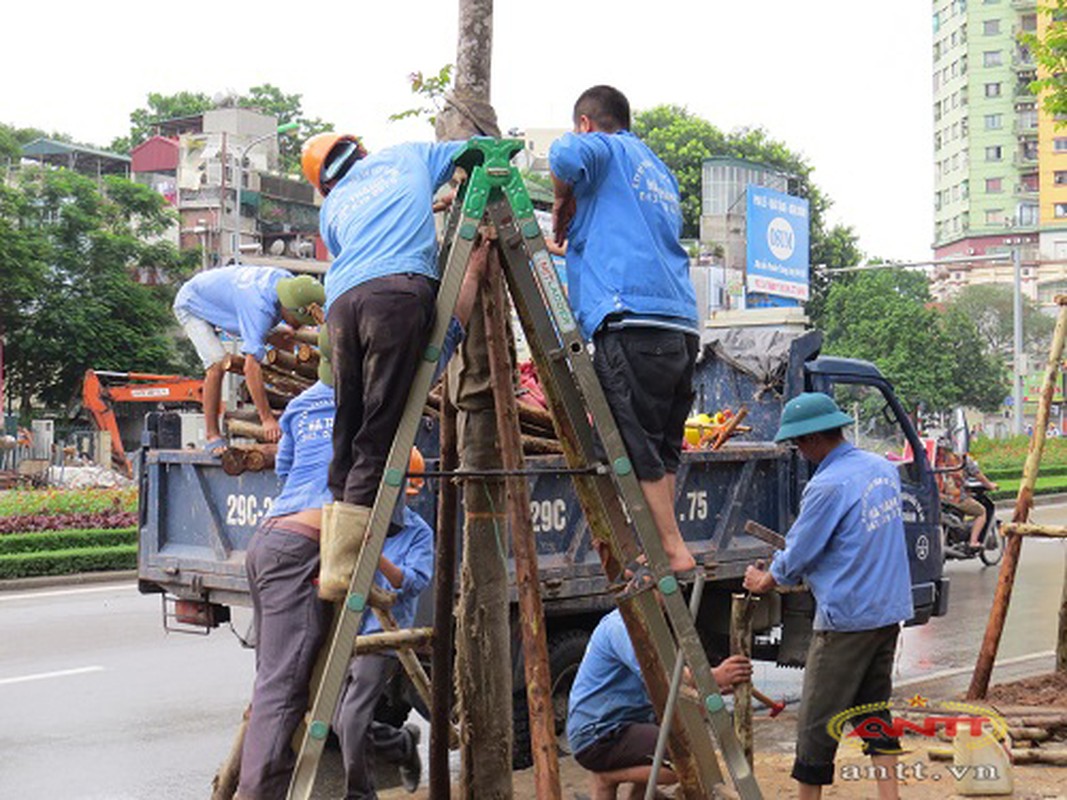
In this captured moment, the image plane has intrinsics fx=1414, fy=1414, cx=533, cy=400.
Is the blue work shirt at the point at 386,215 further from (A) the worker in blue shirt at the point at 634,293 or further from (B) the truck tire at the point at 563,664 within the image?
(B) the truck tire at the point at 563,664

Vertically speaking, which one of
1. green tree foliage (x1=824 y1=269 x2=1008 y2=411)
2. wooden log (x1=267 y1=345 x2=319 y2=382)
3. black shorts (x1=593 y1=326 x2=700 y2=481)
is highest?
green tree foliage (x1=824 y1=269 x2=1008 y2=411)

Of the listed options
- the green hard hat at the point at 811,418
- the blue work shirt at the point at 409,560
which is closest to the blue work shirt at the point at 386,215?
the blue work shirt at the point at 409,560

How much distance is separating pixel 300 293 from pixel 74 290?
34.8 metres

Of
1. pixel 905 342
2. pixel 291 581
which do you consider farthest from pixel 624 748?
pixel 905 342

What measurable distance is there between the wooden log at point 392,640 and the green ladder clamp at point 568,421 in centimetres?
45

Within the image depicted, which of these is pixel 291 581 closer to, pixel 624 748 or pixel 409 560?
pixel 409 560

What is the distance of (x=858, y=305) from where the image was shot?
61.4 m

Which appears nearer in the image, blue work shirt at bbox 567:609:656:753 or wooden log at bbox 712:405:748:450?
blue work shirt at bbox 567:609:656:753

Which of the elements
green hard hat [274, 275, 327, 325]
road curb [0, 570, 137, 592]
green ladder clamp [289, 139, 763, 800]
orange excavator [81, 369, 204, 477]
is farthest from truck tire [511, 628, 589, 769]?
orange excavator [81, 369, 204, 477]

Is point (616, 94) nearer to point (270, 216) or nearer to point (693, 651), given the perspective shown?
point (693, 651)

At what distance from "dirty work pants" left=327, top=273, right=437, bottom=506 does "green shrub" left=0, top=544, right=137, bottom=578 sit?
13645 millimetres

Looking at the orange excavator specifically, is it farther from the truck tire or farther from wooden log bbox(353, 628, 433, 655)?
wooden log bbox(353, 628, 433, 655)

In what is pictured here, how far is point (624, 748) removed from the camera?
18.3 feet

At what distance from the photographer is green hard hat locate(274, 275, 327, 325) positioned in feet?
27.4
